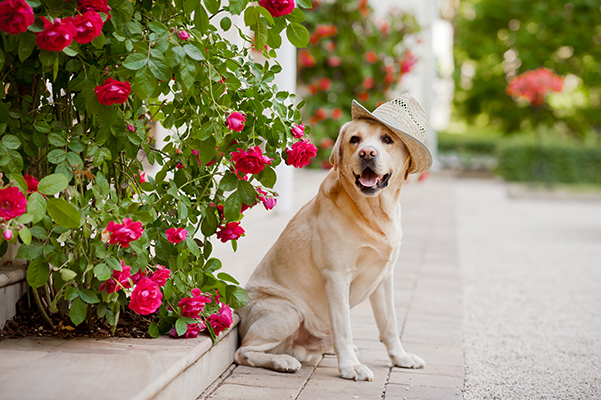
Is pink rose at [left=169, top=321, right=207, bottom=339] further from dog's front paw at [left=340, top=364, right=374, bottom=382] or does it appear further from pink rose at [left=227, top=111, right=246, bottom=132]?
pink rose at [left=227, top=111, right=246, bottom=132]

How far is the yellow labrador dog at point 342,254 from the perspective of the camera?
2.79m

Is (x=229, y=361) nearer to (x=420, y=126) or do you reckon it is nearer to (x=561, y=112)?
(x=420, y=126)

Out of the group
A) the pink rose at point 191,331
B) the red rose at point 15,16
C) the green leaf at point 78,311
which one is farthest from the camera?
the pink rose at point 191,331

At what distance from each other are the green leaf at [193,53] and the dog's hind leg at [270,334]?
1267mm

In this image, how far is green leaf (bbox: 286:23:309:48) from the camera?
248cm

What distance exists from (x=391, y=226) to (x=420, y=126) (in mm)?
475

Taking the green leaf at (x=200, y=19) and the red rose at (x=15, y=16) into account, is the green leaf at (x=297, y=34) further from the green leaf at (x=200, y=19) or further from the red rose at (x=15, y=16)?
the red rose at (x=15, y=16)

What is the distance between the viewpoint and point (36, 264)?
7.56 feet

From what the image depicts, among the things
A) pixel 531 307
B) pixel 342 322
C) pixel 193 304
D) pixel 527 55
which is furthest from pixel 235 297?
pixel 527 55

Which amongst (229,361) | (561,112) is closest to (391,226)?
(229,361)

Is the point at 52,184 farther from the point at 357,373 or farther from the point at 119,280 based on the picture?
the point at 357,373

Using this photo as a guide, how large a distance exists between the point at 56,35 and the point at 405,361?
85.0 inches

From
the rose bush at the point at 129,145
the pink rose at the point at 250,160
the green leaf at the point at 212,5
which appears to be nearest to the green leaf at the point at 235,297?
the rose bush at the point at 129,145

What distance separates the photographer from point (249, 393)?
2623mm
